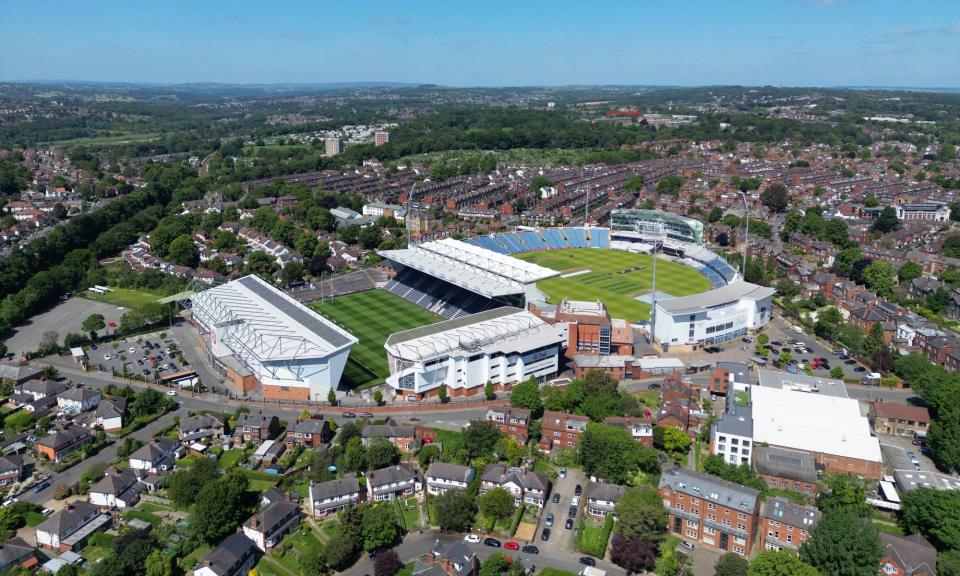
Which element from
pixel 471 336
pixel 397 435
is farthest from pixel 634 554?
pixel 471 336

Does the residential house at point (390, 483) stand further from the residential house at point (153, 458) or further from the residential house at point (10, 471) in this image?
the residential house at point (10, 471)

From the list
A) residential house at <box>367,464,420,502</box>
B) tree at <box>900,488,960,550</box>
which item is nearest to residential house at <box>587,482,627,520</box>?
residential house at <box>367,464,420,502</box>

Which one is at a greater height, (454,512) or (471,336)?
(471,336)

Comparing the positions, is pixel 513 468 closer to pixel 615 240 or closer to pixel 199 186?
pixel 615 240

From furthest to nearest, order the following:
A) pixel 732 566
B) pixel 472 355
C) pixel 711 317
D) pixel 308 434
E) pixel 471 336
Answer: pixel 711 317
pixel 471 336
pixel 472 355
pixel 308 434
pixel 732 566

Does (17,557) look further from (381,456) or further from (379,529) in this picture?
(381,456)

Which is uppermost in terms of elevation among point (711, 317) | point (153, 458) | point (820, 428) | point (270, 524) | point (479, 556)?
point (711, 317)

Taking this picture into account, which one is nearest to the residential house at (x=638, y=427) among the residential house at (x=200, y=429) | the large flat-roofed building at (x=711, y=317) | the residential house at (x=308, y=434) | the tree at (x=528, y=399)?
the tree at (x=528, y=399)
